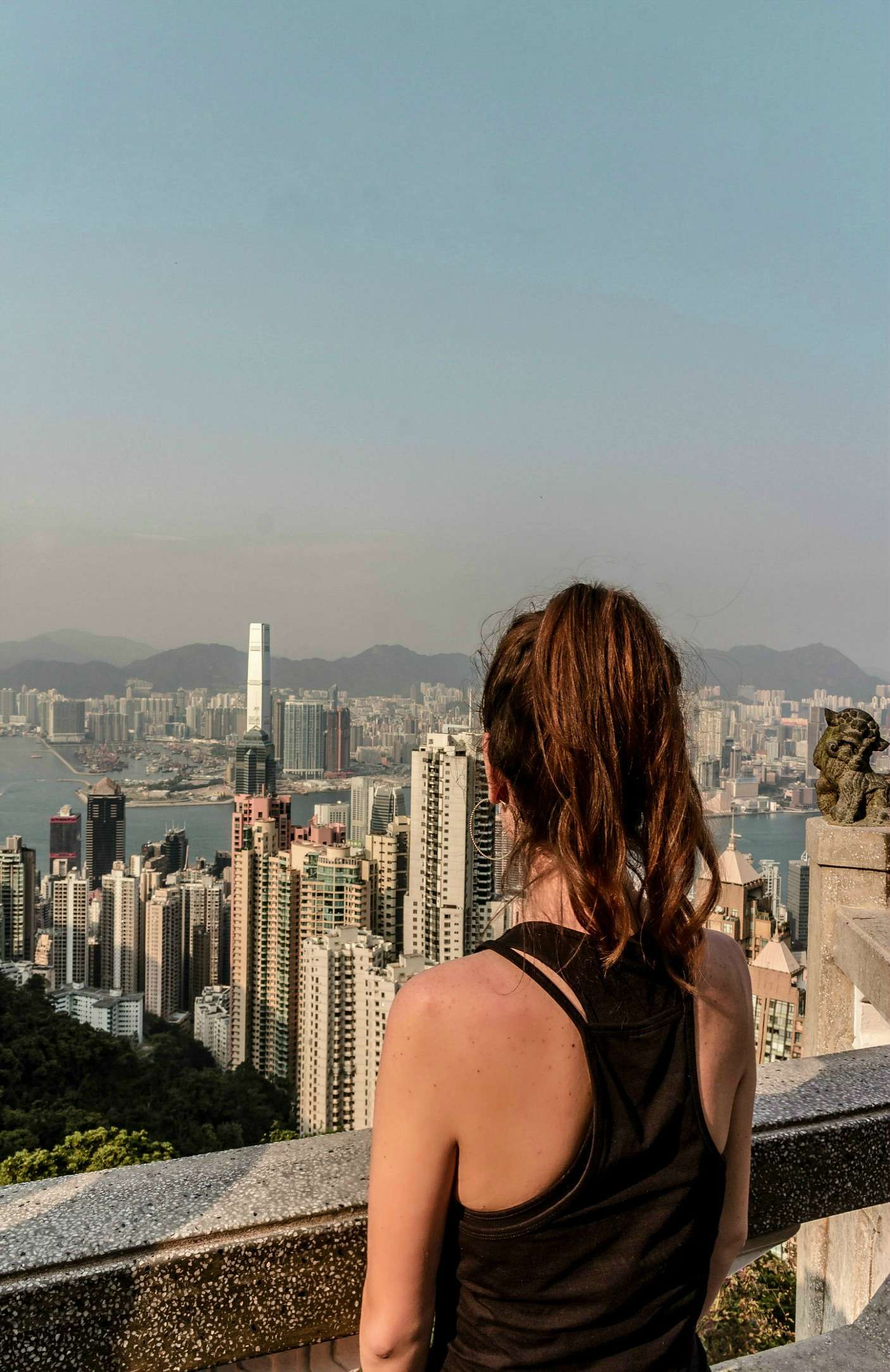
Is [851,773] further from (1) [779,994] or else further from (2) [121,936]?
(2) [121,936]

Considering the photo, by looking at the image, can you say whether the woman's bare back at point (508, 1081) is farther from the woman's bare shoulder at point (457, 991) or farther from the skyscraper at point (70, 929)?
the skyscraper at point (70, 929)

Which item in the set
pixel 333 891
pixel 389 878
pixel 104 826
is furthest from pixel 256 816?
pixel 389 878

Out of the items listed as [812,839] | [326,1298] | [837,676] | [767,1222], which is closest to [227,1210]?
[326,1298]

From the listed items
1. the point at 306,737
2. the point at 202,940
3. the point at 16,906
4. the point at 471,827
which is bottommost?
the point at 202,940

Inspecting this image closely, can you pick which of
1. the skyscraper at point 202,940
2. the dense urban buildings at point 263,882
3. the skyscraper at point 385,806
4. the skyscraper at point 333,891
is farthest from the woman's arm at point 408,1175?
the skyscraper at point 202,940

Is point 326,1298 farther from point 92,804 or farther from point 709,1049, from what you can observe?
point 92,804
